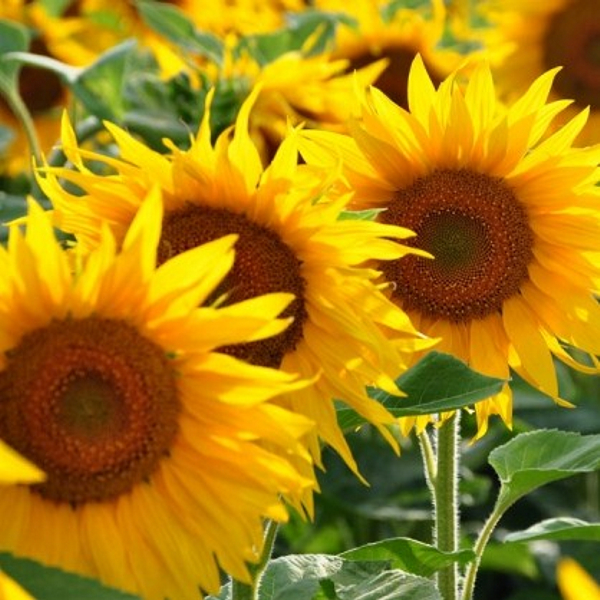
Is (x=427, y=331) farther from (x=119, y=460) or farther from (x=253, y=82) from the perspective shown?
(x=253, y=82)

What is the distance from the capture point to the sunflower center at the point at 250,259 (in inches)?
59.3

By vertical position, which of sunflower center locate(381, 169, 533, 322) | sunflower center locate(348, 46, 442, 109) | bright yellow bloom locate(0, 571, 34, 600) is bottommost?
sunflower center locate(348, 46, 442, 109)

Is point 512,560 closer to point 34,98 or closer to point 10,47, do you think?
point 10,47

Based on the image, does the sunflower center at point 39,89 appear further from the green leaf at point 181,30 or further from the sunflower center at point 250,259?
the sunflower center at point 250,259

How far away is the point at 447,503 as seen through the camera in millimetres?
1692

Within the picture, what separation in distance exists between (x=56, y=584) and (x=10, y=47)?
1.30 metres

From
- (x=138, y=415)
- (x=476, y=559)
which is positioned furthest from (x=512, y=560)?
(x=138, y=415)

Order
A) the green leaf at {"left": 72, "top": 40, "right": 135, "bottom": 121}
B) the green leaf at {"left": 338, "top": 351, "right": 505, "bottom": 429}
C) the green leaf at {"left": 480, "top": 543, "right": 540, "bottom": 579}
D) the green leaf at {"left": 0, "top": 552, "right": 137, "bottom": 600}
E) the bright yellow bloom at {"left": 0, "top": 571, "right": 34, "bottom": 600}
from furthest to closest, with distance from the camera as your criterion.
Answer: the green leaf at {"left": 480, "top": 543, "right": 540, "bottom": 579} < the green leaf at {"left": 72, "top": 40, "right": 135, "bottom": 121} < the green leaf at {"left": 338, "top": 351, "right": 505, "bottom": 429} < the green leaf at {"left": 0, "top": 552, "right": 137, "bottom": 600} < the bright yellow bloom at {"left": 0, "top": 571, "right": 34, "bottom": 600}

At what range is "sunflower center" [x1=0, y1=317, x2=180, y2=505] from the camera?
131 cm

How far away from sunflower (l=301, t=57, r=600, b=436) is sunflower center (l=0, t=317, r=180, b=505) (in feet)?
1.19

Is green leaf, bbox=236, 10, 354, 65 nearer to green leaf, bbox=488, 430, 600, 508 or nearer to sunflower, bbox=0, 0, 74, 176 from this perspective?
sunflower, bbox=0, 0, 74, 176

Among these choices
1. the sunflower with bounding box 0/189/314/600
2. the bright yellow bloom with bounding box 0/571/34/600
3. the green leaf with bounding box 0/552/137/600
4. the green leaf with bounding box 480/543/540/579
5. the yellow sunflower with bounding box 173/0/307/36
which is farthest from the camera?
the yellow sunflower with bounding box 173/0/307/36

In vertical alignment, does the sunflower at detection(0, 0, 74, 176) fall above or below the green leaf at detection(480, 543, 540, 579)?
above

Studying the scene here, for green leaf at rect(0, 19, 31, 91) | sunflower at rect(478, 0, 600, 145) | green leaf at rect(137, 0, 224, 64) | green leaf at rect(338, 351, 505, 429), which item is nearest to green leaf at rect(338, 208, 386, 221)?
green leaf at rect(338, 351, 505, 429)
